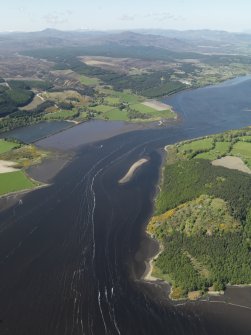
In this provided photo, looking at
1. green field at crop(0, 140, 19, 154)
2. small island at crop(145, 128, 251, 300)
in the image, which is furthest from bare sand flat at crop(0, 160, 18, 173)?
small island at crop(145, 128, 251, 300)

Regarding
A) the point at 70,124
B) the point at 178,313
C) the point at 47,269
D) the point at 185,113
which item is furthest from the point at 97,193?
the point at 185,113

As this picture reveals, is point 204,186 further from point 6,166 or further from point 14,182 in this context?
point 6,166

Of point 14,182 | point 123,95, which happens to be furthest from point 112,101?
point 14,182

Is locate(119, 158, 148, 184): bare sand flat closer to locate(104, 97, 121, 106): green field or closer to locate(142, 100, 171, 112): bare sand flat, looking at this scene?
locate(142, 100, 171, 112): bare sand flat

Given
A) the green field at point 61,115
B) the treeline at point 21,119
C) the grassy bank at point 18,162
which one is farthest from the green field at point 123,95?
the grassy bank at point 18,162

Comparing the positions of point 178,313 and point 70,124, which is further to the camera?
point 70,124

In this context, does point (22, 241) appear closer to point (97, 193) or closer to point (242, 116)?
point (97, 193)

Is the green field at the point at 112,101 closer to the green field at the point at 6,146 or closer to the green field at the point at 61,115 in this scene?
the green field at the point at 61,115
